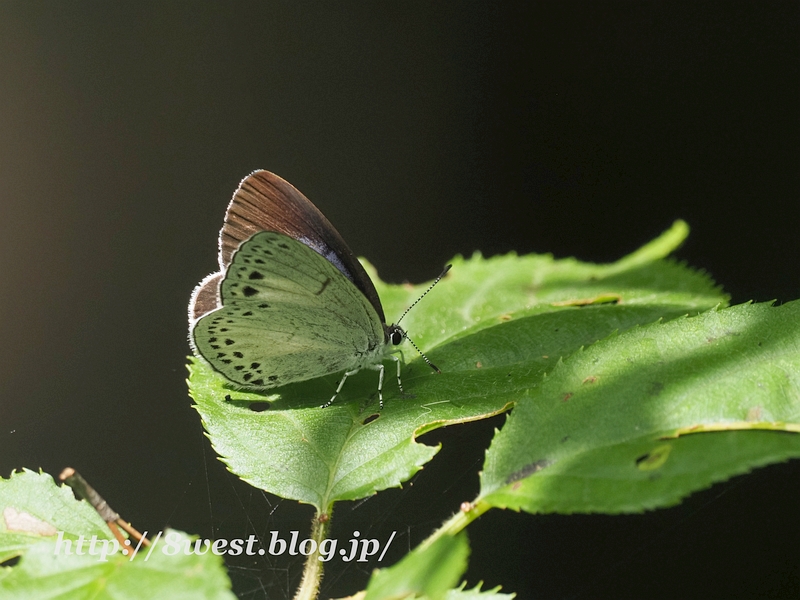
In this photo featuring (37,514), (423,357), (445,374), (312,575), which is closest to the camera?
(312,575)

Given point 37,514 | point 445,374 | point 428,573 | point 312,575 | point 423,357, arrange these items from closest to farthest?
point 428,573
point 312,575
point 37,514
point 445,374
point 423,357

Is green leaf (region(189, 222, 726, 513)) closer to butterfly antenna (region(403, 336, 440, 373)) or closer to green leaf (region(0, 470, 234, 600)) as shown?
butterfly antenna (region(403, 336, 440, 373))

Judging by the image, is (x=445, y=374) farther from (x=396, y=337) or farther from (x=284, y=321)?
(x=284, y=321)

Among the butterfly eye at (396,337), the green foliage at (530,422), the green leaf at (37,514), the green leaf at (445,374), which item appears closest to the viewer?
the green foliage at (530,422)

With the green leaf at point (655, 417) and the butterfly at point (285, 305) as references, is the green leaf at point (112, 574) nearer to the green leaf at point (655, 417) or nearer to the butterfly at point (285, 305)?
the green leaf at point (655, 417)

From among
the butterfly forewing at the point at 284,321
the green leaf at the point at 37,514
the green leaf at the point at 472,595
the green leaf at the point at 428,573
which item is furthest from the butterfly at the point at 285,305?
the green leaf at the point at 428,573

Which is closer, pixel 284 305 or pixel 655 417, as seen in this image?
pixel 655 417

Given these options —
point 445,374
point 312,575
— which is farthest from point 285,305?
point 312,575
